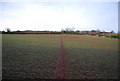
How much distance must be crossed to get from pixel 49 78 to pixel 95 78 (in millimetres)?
1547

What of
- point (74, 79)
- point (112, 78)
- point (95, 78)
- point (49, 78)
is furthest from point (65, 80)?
point (112, 78)

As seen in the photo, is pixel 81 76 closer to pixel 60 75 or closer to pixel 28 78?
pixel 60 75

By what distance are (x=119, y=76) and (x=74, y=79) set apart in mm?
1724

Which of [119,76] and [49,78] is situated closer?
[49,78]

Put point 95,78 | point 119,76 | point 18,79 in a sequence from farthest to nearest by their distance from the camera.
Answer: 1. point 119,76
2. point 95,78
3. point 18,79

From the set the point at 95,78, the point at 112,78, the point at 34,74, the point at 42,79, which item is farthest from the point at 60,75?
the point at 112,78

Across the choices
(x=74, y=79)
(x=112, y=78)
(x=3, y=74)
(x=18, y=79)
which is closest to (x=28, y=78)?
(x=18, y=79)

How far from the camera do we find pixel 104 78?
3.43 meters

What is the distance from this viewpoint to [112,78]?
11.4ft

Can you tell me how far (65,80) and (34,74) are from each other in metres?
1.13

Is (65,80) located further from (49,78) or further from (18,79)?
(18,79)

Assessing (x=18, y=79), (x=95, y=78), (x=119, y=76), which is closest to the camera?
(x=18, y=79)

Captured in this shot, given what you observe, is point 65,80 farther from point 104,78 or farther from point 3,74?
point 3,74

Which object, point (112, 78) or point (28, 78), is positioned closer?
point (28, 78)
